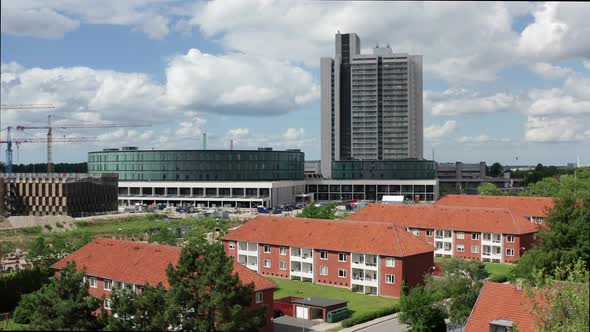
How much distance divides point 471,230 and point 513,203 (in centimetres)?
2117

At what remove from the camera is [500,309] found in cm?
4422

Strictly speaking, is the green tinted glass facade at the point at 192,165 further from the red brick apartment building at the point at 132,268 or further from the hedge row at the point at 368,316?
the hedge row at the point at 368,316

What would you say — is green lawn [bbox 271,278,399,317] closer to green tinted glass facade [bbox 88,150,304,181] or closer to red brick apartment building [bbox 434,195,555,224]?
red brick apartment building [bbox 434,195,555,224]

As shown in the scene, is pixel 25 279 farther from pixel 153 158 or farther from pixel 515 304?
pixel 153 158

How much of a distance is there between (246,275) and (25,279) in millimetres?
22077

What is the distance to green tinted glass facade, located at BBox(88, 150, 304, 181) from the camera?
18588 cm

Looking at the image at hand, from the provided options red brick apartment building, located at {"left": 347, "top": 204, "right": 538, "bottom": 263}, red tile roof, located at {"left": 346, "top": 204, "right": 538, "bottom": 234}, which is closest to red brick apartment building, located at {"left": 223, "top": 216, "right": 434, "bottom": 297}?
red brick apartment building, located at {"left": 347, "top": 204, "right": 538, "bottom": 263}

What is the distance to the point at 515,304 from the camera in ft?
144

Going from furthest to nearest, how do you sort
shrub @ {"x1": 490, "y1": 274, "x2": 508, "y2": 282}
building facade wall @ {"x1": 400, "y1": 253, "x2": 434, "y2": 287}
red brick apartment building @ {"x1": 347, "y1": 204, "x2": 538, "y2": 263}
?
red brick apartment building @ {"x1": 347, "y1": 204, "x2": 538, "y2": 263} → shrub @ {"x1": 490, "y1": 274, "x2": 508, "y2": 282} → building facade wall @ {"x1": 400, "y1": 253, "x2": 434, "y2": 287}

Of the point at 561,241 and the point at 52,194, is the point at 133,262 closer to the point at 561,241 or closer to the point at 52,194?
the point at 561,241

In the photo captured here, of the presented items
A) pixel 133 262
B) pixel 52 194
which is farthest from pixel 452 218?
pixel 52 194

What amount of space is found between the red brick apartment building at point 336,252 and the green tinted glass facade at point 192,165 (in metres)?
106

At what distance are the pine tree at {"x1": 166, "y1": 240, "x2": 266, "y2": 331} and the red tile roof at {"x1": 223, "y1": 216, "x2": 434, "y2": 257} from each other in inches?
1207

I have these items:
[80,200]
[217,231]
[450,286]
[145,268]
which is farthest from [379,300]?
[80,200]
